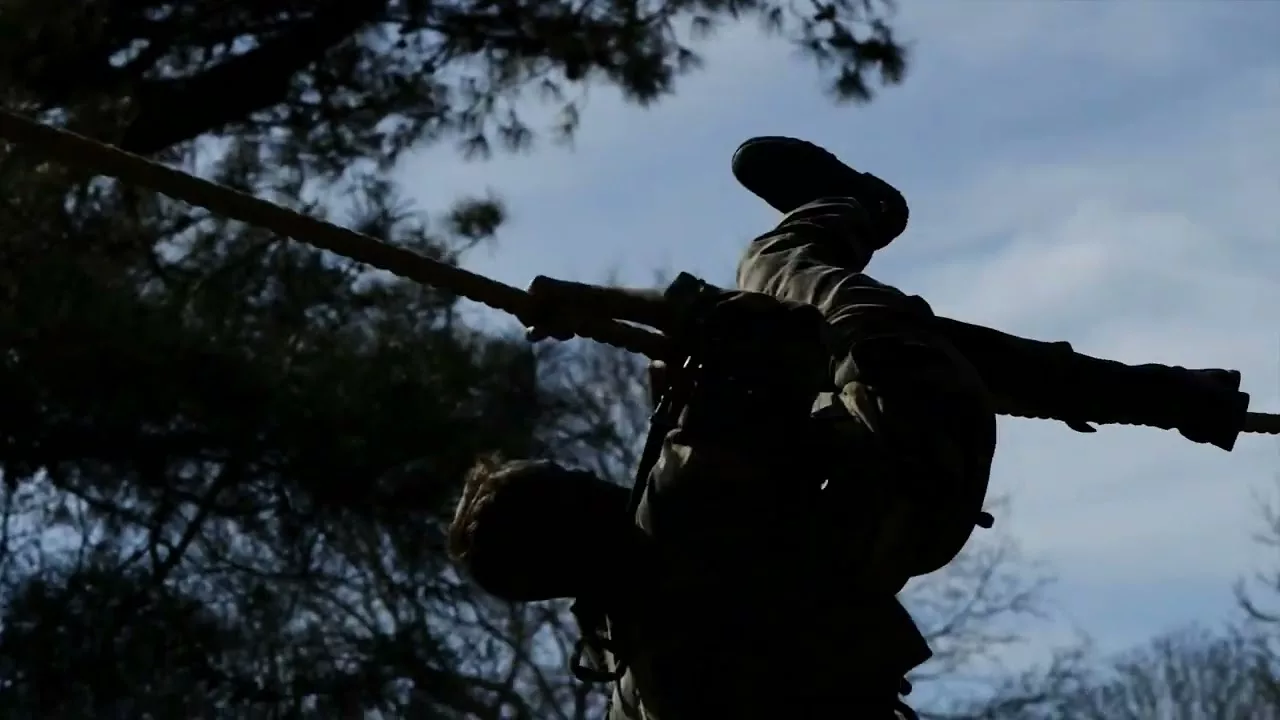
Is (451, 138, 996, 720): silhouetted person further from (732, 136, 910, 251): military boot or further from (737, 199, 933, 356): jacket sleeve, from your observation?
(732, 136, 910, 251): military boot

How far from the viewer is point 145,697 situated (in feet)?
12.9

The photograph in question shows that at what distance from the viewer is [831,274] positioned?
132 cm

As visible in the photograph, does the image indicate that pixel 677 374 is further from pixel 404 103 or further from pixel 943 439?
pixel 404 103

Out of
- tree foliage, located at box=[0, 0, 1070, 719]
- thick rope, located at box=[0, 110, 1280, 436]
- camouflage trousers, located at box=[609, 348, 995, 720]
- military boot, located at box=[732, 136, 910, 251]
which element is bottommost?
camouflage trousers, located at box=[609, 348, 995, 720]

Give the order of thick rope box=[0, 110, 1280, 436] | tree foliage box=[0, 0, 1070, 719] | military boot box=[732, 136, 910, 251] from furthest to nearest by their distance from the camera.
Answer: tree foliage box=[0, 0, 1070, 719], military boot box=[732, 136, 910, 251], thick rope box=[0, 110, 1280, 436]

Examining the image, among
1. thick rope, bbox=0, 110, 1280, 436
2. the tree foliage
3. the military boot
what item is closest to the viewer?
thick rope, bbox=0, 110, 1280, 436

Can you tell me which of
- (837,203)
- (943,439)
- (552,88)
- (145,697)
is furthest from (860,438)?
(552,88)

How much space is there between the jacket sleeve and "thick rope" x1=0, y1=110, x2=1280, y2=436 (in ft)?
0.38

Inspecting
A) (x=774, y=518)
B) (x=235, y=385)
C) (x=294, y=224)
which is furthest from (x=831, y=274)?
(x=235, y=385)

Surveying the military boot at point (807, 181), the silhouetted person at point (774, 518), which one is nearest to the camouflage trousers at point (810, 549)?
the silhouetted person at point (774, 518)

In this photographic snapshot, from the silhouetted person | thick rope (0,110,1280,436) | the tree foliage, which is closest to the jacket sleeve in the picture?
the silhouetted person

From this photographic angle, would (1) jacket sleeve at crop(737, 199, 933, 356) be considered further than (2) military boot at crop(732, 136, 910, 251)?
No

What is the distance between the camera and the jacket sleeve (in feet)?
4.15

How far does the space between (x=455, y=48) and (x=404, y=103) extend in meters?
0.18
